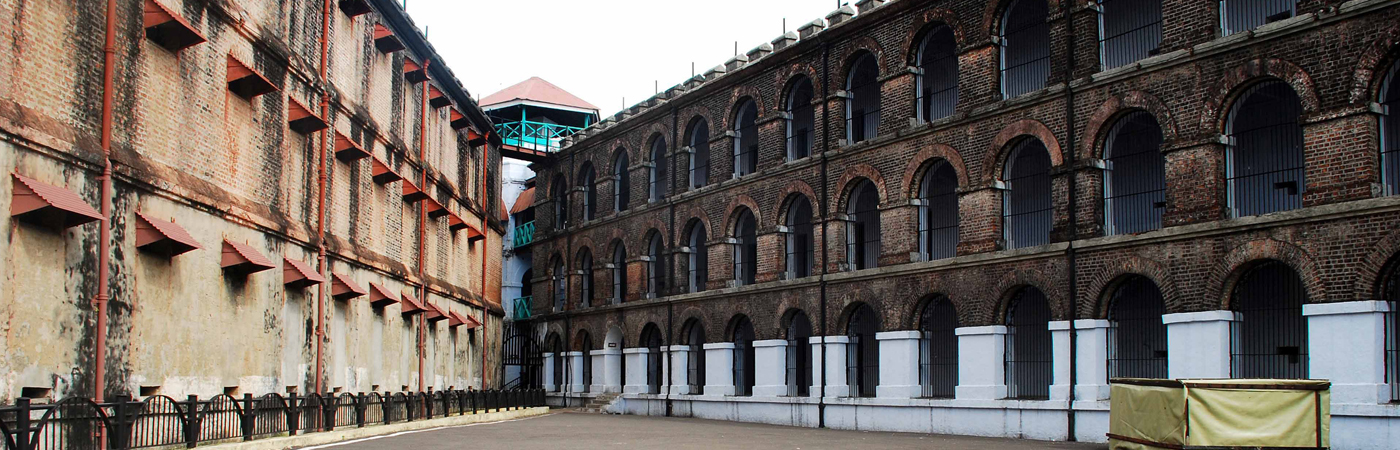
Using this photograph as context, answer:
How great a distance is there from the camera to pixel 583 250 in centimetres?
4188

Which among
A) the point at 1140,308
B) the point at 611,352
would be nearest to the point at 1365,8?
the point at 1140,308

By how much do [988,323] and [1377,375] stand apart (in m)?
7.81

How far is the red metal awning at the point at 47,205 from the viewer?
13922 mm

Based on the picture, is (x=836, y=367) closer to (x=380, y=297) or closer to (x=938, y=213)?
(x=938, y=213)

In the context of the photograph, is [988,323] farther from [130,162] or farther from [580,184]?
A: [580,184]

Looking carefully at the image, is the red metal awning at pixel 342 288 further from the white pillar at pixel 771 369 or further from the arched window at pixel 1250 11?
the arched window at pixel 1250 11

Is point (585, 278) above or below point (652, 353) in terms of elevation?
above

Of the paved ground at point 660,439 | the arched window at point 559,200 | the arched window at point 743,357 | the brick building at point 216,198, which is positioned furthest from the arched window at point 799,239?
the arched window at point 559,200

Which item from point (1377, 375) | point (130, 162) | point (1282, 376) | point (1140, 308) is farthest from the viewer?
point (1140, 308)

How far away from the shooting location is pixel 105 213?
15.8 metres

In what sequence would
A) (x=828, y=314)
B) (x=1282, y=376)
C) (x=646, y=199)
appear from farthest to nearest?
→ (x=646, y=199) → (x=828, y=314) → (x=1282, y=376)

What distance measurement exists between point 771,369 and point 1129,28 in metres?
11.8

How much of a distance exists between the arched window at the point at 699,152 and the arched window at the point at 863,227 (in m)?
5.30

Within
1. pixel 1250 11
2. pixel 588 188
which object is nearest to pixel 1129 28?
pixel 1250 11
